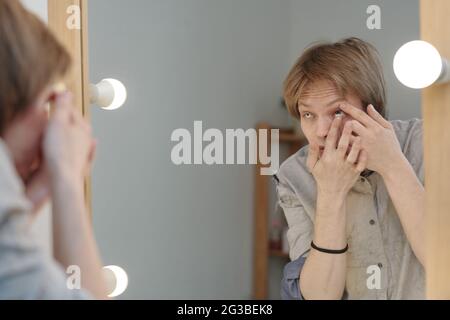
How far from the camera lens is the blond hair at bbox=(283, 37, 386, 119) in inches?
24.4

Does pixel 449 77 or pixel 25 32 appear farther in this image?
pixel 449 77

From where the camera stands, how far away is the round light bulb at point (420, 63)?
0.55 metres

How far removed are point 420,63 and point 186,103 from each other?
280 mm

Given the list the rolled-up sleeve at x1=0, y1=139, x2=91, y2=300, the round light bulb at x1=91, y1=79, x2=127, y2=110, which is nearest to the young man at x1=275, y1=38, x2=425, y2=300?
the round light bulb at x1=91, y1=79, x2=127, y2=110

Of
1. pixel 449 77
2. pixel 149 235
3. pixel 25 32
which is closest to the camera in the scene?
pixel 25 32

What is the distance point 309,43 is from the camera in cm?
65

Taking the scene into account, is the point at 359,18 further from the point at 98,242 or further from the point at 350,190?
the point at 98,242

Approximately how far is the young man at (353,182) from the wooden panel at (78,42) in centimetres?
24

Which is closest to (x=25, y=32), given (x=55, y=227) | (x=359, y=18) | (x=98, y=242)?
(x=55, y=227)

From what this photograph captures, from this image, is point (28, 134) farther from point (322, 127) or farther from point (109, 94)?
point (322, 127)

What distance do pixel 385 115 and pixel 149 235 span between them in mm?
328

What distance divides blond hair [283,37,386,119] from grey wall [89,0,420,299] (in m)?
0.01

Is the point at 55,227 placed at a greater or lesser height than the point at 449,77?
lesser

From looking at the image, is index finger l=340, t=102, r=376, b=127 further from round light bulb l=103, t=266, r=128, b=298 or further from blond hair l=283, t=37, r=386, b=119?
round light bulb l=103, t=266, r=128, b=298
